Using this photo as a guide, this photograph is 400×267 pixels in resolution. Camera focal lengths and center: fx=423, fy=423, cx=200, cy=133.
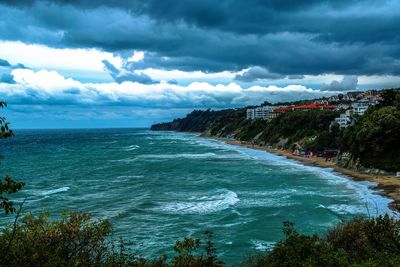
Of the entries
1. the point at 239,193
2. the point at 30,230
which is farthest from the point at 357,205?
the point at 30,230

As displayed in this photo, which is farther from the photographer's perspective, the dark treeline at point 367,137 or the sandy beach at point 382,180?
the dark treeline at point 367,137

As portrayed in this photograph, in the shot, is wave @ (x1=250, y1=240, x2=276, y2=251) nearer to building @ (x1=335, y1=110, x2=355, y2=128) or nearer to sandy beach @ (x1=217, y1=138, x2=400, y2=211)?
sandy beach @ (x1=217, y1=138, x2=400, y2=211)

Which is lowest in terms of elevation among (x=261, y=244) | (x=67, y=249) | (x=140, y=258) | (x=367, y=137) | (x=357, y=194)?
(x=261, y=244)

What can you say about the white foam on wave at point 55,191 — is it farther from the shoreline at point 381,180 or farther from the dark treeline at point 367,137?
the dark treeline at point 367,137

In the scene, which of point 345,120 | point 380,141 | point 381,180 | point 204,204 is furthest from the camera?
point 345,120

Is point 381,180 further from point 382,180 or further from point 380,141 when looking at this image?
point 380,141

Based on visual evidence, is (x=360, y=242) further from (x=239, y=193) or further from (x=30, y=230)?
(x=239, y=193)

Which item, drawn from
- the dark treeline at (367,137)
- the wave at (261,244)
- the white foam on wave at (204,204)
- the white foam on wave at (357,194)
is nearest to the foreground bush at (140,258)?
the white foam on wave at (357,194)

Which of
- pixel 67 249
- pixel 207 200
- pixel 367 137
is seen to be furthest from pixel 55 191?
pixel 367 137
